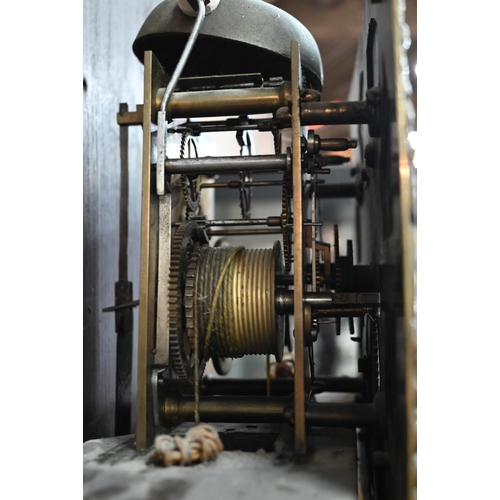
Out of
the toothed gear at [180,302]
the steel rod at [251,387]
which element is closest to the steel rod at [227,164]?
the toothed gear at [180,302]

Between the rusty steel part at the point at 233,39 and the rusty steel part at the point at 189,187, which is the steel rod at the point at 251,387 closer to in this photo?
the rusty steel part at the point at 189,187

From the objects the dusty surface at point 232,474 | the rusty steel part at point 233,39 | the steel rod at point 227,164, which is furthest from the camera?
the rusty steel part at point 233,39

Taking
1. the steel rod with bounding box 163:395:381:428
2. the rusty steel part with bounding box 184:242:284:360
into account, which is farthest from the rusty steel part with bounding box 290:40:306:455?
the rusty steel part with bounding box 184:242:284:360

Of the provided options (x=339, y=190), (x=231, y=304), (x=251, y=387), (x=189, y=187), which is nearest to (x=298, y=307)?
(x=231, y=304)

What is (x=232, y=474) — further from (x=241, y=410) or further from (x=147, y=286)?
(x=147, y=286)

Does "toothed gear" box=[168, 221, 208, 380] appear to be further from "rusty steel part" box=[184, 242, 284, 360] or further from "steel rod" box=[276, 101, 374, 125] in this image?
"steel rod" box=[276, 101, 374, 125]

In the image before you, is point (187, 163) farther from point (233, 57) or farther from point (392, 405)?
point (392, 405)
